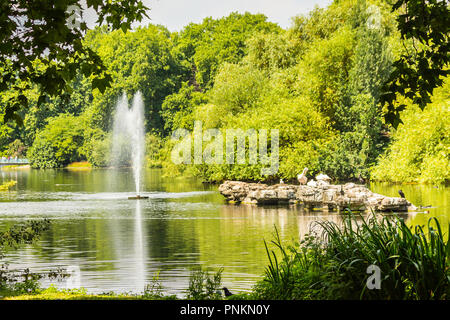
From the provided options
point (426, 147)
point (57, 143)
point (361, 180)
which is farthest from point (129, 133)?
point (426, 147)

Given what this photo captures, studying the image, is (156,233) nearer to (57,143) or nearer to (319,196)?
(319,196)

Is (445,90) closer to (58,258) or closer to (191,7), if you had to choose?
(58,258)

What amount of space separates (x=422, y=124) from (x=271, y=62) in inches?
609

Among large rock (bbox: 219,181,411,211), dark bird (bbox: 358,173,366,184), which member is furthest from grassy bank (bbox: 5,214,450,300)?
dark bird (bbox: 358,173,366,184)

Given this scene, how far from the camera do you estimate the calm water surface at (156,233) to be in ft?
38.1

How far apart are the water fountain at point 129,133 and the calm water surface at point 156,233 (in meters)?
31.4

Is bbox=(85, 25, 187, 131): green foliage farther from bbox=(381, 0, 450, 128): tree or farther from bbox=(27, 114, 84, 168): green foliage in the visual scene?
bbox=(381, 0, 450, 128): tree

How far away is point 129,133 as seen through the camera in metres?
64.0

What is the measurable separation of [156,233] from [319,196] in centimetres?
741

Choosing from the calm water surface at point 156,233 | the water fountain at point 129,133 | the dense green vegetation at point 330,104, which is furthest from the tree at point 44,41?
the water fountain at point 129,133

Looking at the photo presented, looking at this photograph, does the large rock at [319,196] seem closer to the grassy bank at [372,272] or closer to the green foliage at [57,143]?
the grassy bank at [372,272]

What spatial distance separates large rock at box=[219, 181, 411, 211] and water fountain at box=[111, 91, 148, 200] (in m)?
34.6

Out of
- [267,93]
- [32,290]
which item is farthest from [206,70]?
[32,290]

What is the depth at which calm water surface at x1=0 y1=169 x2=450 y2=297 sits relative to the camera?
38.1ft
